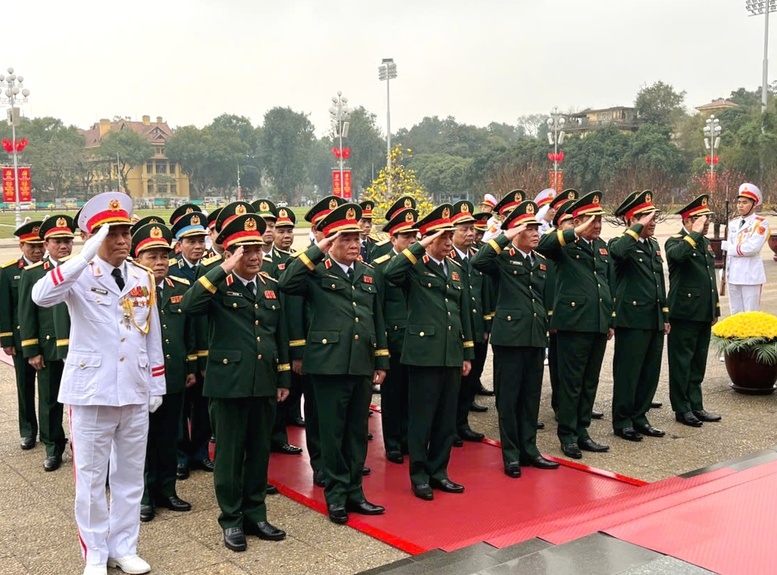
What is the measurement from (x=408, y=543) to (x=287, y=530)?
752 millimetres

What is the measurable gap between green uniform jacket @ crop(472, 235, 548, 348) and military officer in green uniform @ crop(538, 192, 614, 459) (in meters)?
0.37

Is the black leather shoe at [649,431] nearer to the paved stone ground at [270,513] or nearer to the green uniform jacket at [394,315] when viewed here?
the paved stone ground at [270,513]

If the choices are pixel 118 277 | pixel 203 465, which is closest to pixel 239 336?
pixel 118 277

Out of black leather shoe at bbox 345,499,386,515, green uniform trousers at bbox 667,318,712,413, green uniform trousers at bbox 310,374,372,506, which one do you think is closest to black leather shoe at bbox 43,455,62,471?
green uniform trousers at bbox 310,374,372,506

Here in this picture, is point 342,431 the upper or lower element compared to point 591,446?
upper

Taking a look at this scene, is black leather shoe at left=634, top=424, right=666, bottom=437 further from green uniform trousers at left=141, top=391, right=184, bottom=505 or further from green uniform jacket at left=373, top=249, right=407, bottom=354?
green uniform trousers at left=141, top=391, right=184, bottom=505

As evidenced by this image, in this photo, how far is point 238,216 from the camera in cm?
453

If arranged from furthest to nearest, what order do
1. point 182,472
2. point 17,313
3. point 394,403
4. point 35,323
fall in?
1. point 17,313
2. point 394,403
3. point 35,323
4. point 182,472

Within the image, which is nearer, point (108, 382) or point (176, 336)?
point (108, 382)

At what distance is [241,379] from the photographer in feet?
14.9

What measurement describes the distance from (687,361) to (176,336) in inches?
174

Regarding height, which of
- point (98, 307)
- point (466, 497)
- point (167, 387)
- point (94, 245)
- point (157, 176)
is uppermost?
point (157, 176)

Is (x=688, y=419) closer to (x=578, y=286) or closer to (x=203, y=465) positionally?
(x=578, y=286)

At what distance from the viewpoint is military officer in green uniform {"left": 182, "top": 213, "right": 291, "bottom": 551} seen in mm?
4527
